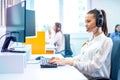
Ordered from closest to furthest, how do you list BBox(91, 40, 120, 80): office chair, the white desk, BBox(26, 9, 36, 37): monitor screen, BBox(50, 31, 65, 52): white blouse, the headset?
the white desk < BBox(91, 40, 120, 80): office chair < the headset < BBox(26, 9, 36, 37): monitor screen < BBox(50, 31, 65, 52): white blouse

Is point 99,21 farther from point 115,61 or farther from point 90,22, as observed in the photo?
point 115,61

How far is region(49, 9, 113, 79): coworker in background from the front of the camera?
1.87 metres

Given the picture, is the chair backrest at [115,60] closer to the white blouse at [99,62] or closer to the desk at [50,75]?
the white blouse at [99,62]

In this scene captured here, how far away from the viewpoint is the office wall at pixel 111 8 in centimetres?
645

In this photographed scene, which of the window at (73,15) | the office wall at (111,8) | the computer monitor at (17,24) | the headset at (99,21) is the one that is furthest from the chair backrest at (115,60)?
the office wall at (111,8)

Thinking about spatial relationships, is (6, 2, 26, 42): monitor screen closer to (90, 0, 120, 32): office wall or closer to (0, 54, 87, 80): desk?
(0, 54, 87, 80): desk

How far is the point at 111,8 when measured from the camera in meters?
6.50

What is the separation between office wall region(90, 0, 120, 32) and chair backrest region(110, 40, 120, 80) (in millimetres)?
4671

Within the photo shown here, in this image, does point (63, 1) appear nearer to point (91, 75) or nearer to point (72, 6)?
point (72, 6)

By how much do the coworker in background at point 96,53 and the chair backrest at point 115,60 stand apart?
3 centimetres

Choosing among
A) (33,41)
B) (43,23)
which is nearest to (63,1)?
(43,23)

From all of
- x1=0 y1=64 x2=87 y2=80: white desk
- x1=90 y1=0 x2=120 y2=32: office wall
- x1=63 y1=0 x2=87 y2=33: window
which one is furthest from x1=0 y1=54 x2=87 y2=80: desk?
x1=90 y1=0 x2=120 y2=32: office wall

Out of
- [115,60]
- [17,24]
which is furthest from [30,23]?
[115,60]

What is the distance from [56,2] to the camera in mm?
6324
